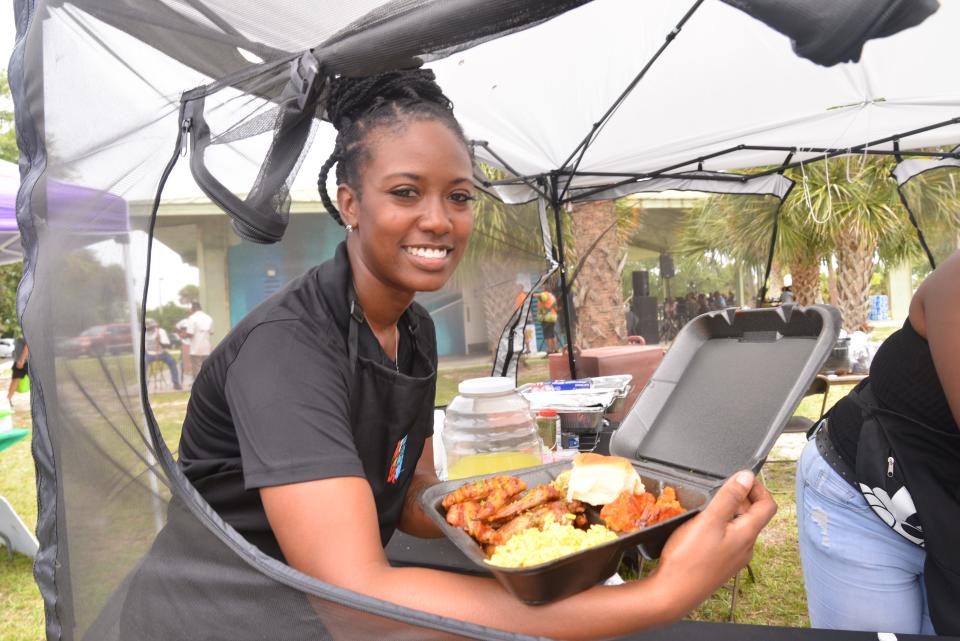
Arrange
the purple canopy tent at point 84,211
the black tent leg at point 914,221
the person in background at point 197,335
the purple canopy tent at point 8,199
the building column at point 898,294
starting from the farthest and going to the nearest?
1. the building column at point 898,294
2. the black tent leg at point 914,221
3. the purple canopy tent at point 8,199
4. the person in background at point 197,335
5. the purple canopy tent at point 84,211

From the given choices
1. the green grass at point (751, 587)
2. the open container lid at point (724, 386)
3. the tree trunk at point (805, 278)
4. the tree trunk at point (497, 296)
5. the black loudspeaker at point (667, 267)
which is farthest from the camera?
the black loudspeaker at point (667, 267)

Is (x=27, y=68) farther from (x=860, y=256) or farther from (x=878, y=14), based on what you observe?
(x=860, y=256)

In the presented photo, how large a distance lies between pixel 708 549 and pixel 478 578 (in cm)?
31

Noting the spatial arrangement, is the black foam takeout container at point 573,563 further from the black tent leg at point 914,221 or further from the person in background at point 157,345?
the black tent leg at point 914,221

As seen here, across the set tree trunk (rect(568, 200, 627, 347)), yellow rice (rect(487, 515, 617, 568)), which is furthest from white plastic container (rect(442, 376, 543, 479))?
tree trunk (rect(568, 200, 627, 347))

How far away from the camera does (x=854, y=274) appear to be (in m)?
11.3

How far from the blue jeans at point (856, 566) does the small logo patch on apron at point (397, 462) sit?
1182 mm

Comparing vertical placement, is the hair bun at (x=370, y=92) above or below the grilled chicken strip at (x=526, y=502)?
above

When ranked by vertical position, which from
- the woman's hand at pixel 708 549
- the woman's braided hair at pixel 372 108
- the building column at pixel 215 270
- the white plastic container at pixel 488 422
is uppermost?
the woman's braided hair at pixel 372 108

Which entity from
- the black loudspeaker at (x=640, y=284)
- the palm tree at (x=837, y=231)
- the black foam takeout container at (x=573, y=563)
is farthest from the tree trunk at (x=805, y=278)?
the black foam takeout container at (x=573, y=563)

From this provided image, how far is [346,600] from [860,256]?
12.6 m

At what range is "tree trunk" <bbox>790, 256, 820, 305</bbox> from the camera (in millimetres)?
11375

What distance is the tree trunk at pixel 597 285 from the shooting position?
8398mm

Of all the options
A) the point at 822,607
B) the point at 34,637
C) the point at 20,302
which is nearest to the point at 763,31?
the point at 822,607
